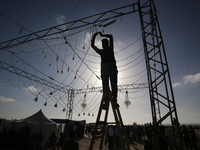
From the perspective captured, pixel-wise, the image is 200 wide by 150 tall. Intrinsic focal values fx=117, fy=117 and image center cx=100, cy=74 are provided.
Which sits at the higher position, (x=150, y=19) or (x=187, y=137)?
(x=150, y=19)

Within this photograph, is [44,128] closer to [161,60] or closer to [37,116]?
[37,116]

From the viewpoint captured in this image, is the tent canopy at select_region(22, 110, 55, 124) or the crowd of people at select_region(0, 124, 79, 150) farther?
the tent canopy at select_region(22, 110, 55, 124)

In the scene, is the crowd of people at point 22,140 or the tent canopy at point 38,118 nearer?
the crowd of people at point 22,140

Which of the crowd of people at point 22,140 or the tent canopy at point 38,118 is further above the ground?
the tent canopy at point 38,118

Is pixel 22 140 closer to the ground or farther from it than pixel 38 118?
closer to the ground

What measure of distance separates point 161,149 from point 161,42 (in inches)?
164

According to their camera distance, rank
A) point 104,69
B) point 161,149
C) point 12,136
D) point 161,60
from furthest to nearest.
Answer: point 12,136 < point 161,60 < point 161,149 < point 104,69

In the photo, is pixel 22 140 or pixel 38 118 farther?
pixel 38 118

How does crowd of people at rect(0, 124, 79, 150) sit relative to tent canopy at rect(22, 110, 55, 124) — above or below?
below

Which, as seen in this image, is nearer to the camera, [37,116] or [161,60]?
[161,60]

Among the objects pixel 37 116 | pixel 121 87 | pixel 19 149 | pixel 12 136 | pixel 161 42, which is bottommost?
→ pixel 19 149


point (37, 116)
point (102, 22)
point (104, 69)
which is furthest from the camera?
point (37, 116)

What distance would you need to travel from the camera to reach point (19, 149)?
808 cm

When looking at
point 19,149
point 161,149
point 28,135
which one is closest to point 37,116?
point 28,135
